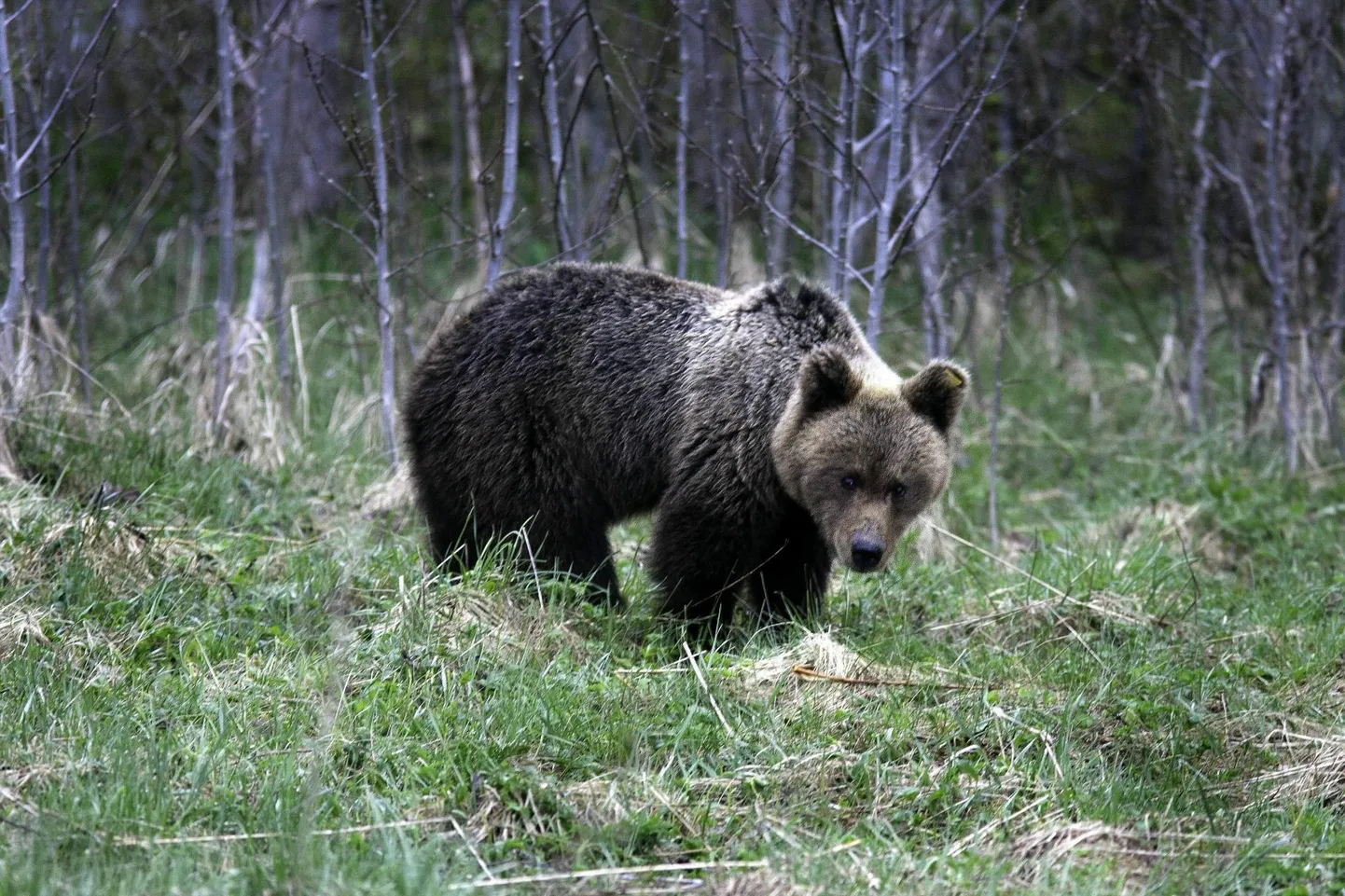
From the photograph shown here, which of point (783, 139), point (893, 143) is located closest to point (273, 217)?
point (783, 139)

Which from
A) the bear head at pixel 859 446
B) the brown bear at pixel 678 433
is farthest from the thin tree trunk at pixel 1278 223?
the bear head at pixel 859 446

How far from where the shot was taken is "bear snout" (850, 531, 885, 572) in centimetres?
521

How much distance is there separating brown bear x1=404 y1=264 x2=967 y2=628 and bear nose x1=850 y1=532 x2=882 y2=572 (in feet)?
0.19

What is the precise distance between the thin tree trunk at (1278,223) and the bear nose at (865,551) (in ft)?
15.1

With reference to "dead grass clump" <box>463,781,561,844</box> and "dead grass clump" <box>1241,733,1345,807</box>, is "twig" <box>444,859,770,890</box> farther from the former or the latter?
"dead grass clump" <box>1241,733,1345,807</box>

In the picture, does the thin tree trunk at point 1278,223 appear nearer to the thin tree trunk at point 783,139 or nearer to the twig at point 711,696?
the thin tree trunk at point 783,139

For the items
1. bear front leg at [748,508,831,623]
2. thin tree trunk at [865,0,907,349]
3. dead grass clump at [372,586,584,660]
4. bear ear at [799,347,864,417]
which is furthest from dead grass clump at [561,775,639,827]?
thin tree trunk at [865,0,907,349]

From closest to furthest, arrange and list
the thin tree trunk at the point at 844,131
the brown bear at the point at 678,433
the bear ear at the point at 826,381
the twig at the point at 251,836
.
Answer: the twig at the point at 251,836, the bear ear at the point at 826,381, the brown bear at the point at 678,433, the thin tree trunk at the point at 844,131

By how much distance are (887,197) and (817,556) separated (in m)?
2.00

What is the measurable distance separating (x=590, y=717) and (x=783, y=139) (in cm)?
486

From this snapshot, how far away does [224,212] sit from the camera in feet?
25.0

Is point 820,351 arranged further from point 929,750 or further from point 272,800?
point 272,800

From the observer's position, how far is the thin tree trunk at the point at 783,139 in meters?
7.07

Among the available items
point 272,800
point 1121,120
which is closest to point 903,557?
point 272,800
